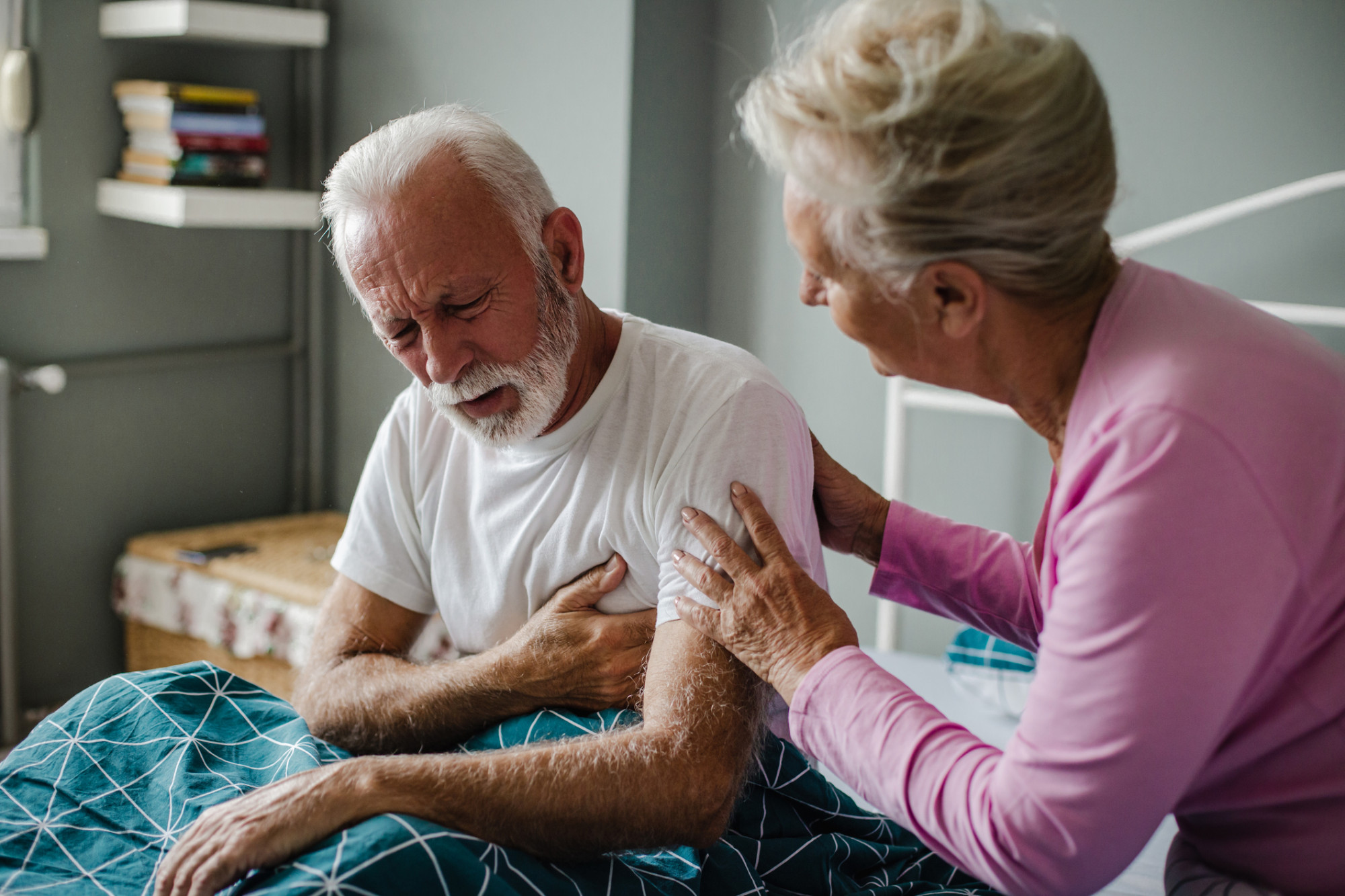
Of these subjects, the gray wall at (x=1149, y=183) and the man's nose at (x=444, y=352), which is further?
the gray wall at (x=1149, y=183)

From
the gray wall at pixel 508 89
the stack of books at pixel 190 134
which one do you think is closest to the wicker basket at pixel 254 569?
the gray wall at pixel 508 89

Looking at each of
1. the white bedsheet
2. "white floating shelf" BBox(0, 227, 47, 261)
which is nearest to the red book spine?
Answer: "white floating shelf" BBox(0, 227, 47, 261)

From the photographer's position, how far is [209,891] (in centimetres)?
Answer: 97

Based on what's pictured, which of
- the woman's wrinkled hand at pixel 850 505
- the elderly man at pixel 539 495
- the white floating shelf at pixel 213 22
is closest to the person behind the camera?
the elderly man at pixel 539 495

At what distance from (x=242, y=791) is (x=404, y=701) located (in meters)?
0.24

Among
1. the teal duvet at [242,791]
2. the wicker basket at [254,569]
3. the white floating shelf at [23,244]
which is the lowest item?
the wicker basket at [254,569]

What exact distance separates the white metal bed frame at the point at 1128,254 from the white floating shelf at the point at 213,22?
5.11 ft

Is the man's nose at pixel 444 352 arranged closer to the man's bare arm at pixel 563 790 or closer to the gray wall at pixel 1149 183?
the man's bare arm at pixel 563 790

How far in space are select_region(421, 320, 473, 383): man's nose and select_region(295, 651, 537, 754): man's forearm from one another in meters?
0.32

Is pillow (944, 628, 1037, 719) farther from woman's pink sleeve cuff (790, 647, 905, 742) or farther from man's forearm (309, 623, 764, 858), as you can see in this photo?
woman's pink sleeve cuff (790, 647, 905, 742)

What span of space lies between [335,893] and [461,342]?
60 cm

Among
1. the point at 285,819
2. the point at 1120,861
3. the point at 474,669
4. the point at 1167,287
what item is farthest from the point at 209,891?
the point at 1167,287

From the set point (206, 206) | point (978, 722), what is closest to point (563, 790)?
point (978, 722)

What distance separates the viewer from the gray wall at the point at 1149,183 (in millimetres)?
2059
